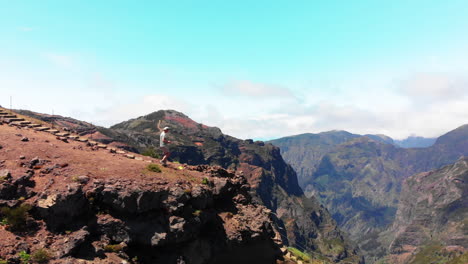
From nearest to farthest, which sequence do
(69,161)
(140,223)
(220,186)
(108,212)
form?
(108,212) < (140,223) < (69,161) < (220,186)

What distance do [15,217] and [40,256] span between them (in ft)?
10.9

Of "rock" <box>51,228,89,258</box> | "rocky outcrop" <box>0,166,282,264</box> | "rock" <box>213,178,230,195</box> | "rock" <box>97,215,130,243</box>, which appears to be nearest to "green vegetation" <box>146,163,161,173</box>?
"rocky outcrop" <box>0,166,282,264</box>

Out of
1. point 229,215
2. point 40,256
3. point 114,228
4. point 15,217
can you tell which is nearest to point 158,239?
point 114,228

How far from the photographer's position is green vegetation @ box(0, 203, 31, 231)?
17.9 meters

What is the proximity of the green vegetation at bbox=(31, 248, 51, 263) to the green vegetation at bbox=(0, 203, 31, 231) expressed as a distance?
2.35 meters

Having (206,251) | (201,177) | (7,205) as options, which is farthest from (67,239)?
(201,177)

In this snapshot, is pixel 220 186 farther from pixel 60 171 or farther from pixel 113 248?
pixel 60 171

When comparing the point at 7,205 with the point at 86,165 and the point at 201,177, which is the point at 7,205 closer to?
the point at 86,165

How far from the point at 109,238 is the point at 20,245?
4.86 meters

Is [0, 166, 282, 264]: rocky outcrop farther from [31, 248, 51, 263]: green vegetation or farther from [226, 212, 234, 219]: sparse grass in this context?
[31, 248, 51, 263]: green vegetation

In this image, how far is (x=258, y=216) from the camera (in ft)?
102

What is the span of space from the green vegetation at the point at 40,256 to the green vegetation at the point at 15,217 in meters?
2.35

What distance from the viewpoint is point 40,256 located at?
16562mm

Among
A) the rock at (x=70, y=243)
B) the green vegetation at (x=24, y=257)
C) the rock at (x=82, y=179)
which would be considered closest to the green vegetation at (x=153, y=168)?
the rock at (x=82, y=179)
